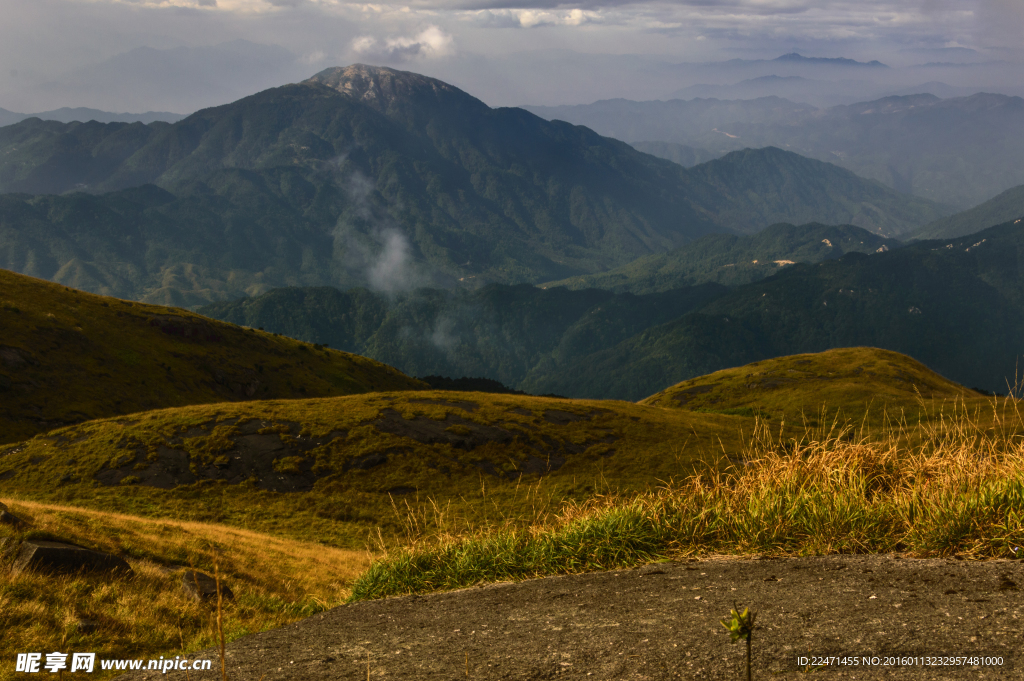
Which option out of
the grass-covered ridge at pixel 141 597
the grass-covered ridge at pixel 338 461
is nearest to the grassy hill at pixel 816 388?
the grass-covered ridge at pixel 338 461

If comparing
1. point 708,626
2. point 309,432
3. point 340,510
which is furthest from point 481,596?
point 309,432

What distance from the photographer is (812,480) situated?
1022 centimetres

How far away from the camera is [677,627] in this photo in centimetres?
720

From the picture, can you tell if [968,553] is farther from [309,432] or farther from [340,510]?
[309,432]

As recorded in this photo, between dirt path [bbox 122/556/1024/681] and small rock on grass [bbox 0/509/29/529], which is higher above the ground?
dirt path [bbox 122/556/1024/681]

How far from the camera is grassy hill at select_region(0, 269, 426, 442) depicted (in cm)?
6244

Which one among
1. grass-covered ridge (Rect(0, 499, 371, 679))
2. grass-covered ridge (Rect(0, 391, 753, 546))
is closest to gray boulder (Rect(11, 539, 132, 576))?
grass-covered ridge (Rect(0, 499, 371, 679))

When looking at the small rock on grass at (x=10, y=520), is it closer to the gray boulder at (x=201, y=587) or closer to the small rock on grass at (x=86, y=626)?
the gray boulder at (x=201, y=587)

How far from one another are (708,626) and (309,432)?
129 ft

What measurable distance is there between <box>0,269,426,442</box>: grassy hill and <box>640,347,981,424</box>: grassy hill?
5907 cm

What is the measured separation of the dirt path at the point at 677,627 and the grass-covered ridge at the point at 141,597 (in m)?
2.32

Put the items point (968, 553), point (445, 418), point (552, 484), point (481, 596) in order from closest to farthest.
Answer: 1. point (968, 553)
2. point (481, 596)
3. point (552, 484)
4. point (445, 418)

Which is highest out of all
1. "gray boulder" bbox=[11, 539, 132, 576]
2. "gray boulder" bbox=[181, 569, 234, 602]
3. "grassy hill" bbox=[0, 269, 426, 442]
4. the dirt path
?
the dirt path

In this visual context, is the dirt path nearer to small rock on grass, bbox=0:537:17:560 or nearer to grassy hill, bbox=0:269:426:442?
small rock on grass, bbox=0:537:17:560
